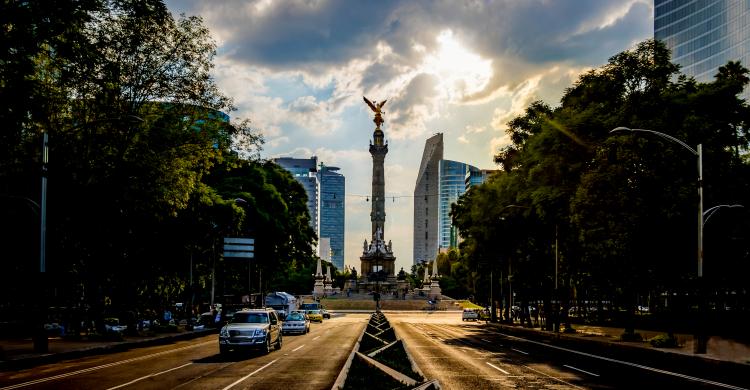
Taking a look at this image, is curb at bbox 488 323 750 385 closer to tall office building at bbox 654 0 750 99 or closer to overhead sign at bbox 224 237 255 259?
overhead sign at bbox 224 237 255 259

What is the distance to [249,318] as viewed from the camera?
1174 inches

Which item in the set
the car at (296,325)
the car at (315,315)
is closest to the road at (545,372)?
the car at (296,325)

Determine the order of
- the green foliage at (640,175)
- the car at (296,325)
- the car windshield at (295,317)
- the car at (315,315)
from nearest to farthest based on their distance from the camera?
1. the green foliage at (640,175)
2. the car at (296,325)
3. the car windshield at (295,317)
4. the car at (315,315)

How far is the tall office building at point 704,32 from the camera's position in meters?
110

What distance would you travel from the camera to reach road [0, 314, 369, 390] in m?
18.1

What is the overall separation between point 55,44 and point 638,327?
45.2 meters

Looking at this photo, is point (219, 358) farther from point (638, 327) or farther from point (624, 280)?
point (638, 327)

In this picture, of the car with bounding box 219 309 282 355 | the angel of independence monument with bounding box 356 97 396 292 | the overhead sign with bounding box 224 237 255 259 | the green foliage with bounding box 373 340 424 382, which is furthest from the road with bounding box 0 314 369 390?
the angel of independence monument with bounding box 356 97 396 292

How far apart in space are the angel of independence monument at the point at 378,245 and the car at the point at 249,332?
4247 inches

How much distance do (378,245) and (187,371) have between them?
12560cm

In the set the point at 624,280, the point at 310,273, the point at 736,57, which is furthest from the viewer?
the point at 310,273

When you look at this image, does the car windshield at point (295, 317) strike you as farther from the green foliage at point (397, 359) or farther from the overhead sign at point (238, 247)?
the green foliage at point (397, 359)

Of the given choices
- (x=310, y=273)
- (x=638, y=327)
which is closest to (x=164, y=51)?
(x=638, y=327)

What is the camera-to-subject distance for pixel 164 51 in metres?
37.9
